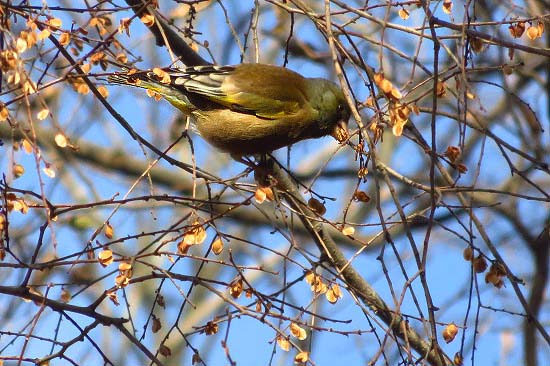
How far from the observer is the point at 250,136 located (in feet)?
15.0

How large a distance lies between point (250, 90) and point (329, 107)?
18.2 inches

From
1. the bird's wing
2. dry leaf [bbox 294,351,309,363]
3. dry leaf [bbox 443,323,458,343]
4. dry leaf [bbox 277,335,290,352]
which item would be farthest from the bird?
dry leaf [bbox 294,351,309,363]

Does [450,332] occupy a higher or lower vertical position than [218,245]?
lower

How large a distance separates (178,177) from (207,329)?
5950 mm

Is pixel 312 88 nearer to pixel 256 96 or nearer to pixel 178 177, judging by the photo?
pixel 256 96

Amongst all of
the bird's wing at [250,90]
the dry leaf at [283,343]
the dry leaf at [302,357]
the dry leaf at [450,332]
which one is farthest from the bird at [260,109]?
the dry leaf at [302,357]

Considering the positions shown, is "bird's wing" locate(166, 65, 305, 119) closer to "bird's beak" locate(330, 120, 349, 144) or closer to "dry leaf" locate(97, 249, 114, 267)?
"bird's beak" locate(330, 120, 349, 144)

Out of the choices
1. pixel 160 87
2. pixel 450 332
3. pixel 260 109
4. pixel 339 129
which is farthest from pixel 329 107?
pixel 450 332

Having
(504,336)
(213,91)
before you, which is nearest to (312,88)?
(213,91)

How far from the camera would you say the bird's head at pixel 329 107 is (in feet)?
14.9

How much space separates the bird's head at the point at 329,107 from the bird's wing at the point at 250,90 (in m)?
0.10

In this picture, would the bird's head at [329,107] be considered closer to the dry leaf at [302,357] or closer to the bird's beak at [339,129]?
the bird's beak at [339,129]

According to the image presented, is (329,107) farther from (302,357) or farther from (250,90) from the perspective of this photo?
(302,357)

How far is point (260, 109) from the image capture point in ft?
15.1
